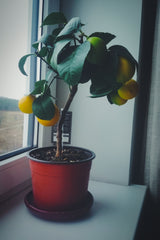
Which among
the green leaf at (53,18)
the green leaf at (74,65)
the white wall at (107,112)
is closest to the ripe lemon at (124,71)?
the green leaf at (74,65)

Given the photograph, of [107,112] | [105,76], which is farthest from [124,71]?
[107,112]

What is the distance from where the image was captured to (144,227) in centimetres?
113

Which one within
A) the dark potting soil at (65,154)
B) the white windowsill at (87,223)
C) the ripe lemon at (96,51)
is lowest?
the white windowsill at (87,223)

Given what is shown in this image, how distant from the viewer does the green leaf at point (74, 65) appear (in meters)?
0.59

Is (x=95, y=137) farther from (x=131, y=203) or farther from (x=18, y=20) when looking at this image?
(x=18, y=20)

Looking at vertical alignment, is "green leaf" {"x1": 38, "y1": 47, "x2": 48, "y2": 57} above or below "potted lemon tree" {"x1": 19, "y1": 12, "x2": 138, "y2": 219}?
above

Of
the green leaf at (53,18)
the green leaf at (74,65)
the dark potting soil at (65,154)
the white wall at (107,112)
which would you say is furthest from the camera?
the white wall at (107,112)

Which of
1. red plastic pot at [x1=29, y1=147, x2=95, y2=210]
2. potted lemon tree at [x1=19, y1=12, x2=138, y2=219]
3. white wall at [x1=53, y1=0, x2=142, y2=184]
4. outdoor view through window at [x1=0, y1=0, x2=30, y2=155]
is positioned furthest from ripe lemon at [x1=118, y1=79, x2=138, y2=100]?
outdoor view through window at [x1=0, y1=0, x2=30, y2=155]

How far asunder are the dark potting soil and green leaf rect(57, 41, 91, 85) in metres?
0.30

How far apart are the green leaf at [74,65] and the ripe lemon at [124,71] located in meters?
0.11

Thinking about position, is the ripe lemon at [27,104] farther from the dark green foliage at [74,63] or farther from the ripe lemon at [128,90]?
the ripe lemon at [128,90]

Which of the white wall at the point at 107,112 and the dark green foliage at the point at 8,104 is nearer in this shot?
the dark green foliage at the point at 8,104

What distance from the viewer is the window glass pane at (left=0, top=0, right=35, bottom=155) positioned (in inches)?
36.0

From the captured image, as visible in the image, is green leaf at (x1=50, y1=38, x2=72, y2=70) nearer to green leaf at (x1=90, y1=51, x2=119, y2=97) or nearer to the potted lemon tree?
the potted lemon tree
